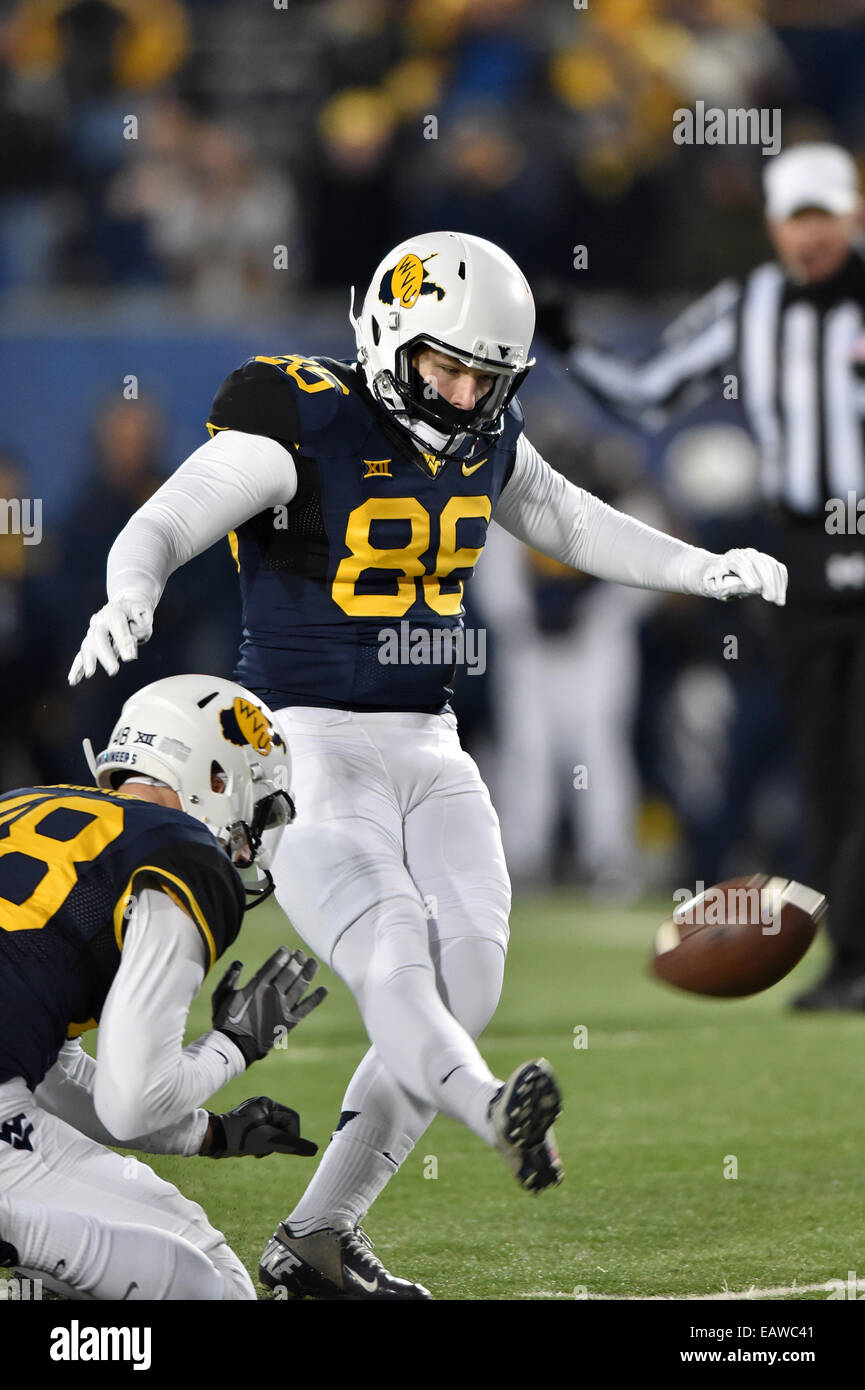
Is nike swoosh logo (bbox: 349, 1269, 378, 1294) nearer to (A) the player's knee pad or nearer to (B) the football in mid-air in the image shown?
(A) the player's knee pad

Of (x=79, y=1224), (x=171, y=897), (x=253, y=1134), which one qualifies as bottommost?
(x=79, y=1224)

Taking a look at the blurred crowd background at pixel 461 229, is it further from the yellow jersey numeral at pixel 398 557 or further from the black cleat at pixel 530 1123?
the black cleat at pixel 530 1123

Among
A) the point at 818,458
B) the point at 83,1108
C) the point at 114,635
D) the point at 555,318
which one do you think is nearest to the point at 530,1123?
the point at 83,1108

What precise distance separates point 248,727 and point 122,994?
1.55ft

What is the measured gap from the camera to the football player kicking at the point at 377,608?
2.94 metres

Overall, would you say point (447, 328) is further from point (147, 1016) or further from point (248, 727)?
point (147, 1016)

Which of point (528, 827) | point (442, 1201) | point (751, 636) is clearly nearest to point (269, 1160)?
point (442, 1201)

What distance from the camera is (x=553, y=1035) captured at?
5.28 meters

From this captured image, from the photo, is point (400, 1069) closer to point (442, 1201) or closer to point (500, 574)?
point (442, 1201)

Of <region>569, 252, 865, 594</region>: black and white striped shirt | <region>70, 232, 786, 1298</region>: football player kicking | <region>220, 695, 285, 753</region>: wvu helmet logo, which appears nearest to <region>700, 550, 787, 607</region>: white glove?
<region>70, 232, 786, 1298</region>: football player kicking

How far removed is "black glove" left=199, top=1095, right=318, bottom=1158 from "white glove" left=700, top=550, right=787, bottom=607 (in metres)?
1.12

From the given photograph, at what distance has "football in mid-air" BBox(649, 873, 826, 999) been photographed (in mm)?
3275

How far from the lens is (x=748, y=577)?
3186 millimetres

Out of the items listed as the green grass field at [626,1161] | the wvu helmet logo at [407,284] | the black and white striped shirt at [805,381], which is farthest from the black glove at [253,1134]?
the black and white striped shirt at [805,381]
